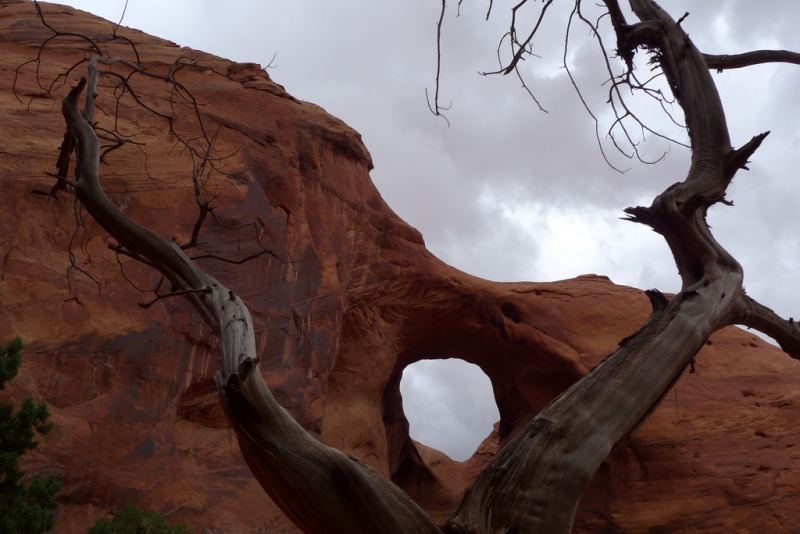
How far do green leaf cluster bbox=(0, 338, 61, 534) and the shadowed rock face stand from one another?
59.4 inches

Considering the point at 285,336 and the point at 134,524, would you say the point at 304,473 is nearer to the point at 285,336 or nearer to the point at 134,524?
the point at 134,524

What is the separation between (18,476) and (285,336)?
620 centimetres

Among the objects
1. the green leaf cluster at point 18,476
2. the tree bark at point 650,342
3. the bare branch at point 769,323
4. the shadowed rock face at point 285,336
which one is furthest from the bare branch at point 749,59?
the green leaf cluster at point 18,476

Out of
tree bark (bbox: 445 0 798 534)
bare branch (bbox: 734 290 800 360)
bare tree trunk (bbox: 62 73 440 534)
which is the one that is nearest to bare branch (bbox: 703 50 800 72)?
tree bark (bbox: 445 0 798 534)

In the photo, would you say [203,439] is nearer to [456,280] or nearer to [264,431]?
[456,280]

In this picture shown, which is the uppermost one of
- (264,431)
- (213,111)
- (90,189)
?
(213,111)

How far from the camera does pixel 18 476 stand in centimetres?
628

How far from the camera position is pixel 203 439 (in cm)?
1071

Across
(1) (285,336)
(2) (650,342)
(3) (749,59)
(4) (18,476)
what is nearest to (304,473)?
(2) (650,342)

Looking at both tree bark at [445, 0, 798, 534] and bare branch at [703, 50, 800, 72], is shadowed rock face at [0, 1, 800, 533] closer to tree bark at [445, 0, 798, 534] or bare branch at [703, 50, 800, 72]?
tree bark at [445, 0, 798, 534]

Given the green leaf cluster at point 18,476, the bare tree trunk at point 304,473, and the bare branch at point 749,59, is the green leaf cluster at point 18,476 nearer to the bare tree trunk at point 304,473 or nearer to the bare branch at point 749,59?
the bare tree trunk at point 304,473

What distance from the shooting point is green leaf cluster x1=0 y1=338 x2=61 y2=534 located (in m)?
5.83

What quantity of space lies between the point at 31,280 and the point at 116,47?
5.92 m

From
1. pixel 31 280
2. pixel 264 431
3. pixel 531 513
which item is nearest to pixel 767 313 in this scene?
pixel 531 513
